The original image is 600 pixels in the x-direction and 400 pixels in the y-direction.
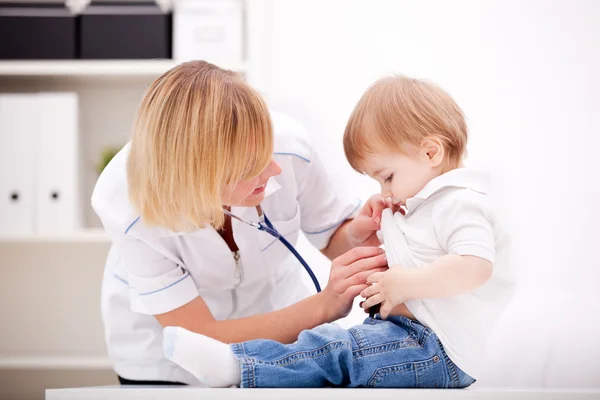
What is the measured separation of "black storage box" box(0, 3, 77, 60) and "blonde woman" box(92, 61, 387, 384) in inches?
40.0

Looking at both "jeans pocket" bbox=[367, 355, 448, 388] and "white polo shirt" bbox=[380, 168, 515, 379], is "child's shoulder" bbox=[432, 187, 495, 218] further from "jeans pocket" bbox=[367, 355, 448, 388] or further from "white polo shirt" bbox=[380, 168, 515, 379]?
"jeans pocket" bbox=[367, 355, 448, 388]

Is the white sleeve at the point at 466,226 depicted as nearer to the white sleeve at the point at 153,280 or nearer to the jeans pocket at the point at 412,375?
the jeans pocket at the point at 412,375

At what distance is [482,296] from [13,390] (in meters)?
2.12

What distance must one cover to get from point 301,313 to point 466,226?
0.42m

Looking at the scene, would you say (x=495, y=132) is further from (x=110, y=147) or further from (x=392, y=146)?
(x=110, y=147)

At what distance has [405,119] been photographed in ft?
3.96

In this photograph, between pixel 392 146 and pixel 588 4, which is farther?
pixel 588 4

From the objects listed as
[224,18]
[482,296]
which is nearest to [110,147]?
[224,18]

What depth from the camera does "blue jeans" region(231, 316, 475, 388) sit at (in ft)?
3.56

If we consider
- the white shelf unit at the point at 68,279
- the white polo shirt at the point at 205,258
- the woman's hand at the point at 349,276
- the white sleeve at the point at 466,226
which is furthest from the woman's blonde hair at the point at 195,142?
the white shelf unit at the point at 68,279

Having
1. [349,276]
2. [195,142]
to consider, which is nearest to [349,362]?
[349,276]

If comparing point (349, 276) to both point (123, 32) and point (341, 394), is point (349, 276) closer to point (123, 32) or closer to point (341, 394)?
point (341, 394)

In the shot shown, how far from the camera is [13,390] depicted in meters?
2.65

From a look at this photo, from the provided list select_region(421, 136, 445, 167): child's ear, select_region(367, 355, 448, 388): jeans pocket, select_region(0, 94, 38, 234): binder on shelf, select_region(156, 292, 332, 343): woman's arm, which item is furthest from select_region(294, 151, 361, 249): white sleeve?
select_region(0, 94, 38, 234): binder on shelf
